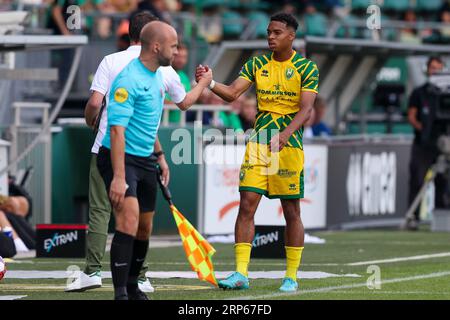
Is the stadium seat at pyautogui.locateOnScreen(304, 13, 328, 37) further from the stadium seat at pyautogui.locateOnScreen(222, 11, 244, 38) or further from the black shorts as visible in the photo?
the black shorts

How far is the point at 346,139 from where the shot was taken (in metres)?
20.0

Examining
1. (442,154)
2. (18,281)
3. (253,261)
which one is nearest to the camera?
(18,281)

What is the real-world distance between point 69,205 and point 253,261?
502 cm

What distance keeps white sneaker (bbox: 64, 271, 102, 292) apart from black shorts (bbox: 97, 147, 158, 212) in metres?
1.26

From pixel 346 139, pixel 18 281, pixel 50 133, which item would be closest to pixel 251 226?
pixel 18 281

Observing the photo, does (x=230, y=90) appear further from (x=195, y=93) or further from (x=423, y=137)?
(x=423, y=137)

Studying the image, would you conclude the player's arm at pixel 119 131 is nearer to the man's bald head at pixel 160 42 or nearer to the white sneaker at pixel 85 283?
the man's bald head at pixel 160 42

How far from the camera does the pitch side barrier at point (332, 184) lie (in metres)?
17.3

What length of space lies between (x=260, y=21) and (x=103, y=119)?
47.7ft

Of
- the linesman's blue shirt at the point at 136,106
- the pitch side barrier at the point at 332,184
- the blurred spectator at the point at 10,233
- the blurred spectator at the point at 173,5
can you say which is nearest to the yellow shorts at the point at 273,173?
the linesman's blue shirt at the point at 136,106

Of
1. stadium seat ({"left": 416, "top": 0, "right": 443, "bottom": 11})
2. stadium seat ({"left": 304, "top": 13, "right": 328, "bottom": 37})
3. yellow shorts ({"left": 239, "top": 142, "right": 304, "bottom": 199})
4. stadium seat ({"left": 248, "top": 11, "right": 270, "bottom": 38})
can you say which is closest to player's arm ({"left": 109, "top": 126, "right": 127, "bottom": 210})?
yellow shorts ({"left": 239, "top": 142, "right": 304, "bottom": 199})

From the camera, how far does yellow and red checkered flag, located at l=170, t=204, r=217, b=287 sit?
9.36m

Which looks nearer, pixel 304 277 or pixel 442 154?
pixel 304 277
